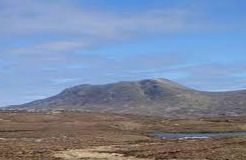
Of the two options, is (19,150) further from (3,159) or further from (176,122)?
(176,122)

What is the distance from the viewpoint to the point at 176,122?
14362 centimetres

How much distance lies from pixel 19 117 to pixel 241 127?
55.7m

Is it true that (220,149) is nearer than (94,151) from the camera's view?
Yes

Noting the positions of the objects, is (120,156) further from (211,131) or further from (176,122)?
(176,122)

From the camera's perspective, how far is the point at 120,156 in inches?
1919

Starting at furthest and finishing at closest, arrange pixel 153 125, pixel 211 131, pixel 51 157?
pixel 153 125 < pixel 211 131 < pixel 51 157

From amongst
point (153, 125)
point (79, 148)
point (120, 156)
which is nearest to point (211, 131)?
point (153, 125)

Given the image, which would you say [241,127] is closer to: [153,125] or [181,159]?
Result: [153,125]

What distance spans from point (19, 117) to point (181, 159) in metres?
99.1

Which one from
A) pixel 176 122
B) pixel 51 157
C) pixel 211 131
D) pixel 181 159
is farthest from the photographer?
pixel 176 122

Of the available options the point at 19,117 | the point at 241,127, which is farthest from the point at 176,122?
the point at 19,117

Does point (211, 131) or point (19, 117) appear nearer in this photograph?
point (211, 131)

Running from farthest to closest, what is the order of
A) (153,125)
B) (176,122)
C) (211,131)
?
(176,122) → (153,125) → (211,131)

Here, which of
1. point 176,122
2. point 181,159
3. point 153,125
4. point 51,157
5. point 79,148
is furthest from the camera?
point 176,122
